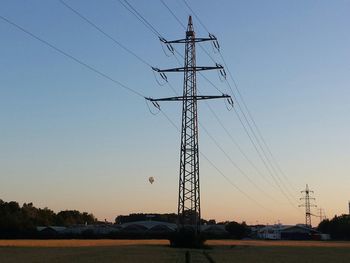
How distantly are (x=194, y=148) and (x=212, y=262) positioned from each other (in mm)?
18047

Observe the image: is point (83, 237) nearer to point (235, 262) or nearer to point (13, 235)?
point (13, 235)

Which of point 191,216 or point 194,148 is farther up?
point 194,148

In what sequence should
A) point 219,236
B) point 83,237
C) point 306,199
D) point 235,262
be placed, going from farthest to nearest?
point 306,199, point 219,236, point 83,237, point 235,262

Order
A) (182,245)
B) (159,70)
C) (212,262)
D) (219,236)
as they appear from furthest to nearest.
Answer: (219,236), (182,245), (159,70), (212,262)

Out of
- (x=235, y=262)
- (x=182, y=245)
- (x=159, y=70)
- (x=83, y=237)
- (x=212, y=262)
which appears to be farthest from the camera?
(x=83, y=237)

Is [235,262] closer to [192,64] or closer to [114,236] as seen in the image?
[192,64]

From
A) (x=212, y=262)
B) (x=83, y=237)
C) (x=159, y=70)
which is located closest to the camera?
(x=212, y=262)

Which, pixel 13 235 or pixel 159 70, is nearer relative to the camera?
pixel 159 70

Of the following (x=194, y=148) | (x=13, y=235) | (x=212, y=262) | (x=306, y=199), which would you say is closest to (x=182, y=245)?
(x=194, y=148)

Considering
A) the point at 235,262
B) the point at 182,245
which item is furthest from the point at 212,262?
the point at 182,245

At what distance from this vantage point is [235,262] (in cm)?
4600

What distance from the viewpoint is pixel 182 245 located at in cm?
7094

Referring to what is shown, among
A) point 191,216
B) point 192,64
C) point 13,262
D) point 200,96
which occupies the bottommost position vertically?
point 13,262

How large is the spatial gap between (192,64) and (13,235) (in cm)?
10905
